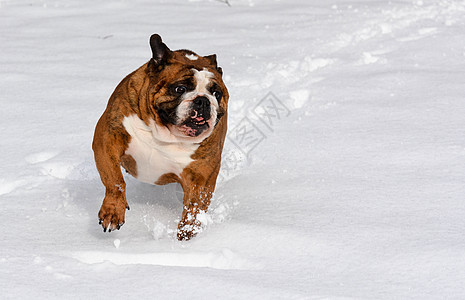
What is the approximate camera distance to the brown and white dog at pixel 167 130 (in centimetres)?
310

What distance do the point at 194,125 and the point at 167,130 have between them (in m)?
0.21

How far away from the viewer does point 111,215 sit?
3.17 metres

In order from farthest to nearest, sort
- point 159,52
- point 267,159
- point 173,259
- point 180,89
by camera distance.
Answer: point 267,159
point 159,52
point 180,89
point 173,259

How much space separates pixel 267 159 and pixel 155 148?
1.21 metres

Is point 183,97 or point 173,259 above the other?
point 183,97

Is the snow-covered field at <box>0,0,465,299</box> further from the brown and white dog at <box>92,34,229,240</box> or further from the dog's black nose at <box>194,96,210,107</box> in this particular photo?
the dog's black nose at <box>194,96,210,107</box>

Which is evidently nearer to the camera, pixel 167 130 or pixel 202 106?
pixel 202 106

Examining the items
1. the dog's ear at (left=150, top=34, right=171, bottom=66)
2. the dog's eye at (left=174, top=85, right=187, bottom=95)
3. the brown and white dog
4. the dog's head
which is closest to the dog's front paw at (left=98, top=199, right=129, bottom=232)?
the brown and white dog

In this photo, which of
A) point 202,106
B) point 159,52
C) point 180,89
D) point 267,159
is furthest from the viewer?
point 267,159

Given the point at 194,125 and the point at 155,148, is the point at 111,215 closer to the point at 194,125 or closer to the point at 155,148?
the point at 155,148

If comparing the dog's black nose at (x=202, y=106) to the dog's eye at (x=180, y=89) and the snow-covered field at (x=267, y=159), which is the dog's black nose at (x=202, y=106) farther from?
the snow-covered field at (x=267, y=159)

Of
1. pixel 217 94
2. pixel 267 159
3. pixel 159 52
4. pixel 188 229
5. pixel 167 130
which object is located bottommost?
pixel 267 159

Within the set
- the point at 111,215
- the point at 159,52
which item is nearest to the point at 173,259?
the point at 111,215

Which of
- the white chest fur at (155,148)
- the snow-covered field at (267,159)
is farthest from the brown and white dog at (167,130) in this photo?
the snow-covered field at (267,159)
